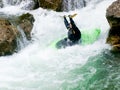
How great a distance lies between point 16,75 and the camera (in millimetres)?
11336

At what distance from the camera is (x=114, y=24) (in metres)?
11.8

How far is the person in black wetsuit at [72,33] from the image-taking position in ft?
41.0

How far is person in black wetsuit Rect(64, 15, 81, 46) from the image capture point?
12.5 metres

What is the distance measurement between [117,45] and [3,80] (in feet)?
13.0

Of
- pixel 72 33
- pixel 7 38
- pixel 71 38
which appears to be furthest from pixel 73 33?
pixel 7 38

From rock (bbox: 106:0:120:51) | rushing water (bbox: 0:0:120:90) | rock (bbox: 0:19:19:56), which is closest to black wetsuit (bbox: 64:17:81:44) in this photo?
rushing water (bbox: 0:0:120:90)

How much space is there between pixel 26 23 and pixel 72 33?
2.39 meters

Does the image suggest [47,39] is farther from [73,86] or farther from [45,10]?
[73,86]

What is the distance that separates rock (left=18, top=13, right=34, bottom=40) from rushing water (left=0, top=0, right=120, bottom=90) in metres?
0.24

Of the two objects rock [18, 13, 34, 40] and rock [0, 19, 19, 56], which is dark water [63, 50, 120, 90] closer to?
rock [0, 19, 19, 56]

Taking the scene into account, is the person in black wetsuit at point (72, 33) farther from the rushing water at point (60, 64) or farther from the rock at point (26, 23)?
the rock at point (26, 23)

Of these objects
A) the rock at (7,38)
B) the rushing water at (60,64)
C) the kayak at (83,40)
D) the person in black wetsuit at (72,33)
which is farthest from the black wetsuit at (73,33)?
the rock at (7,38)

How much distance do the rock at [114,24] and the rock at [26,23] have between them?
3.38 metres

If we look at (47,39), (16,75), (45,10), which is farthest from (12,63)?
(45,10)
